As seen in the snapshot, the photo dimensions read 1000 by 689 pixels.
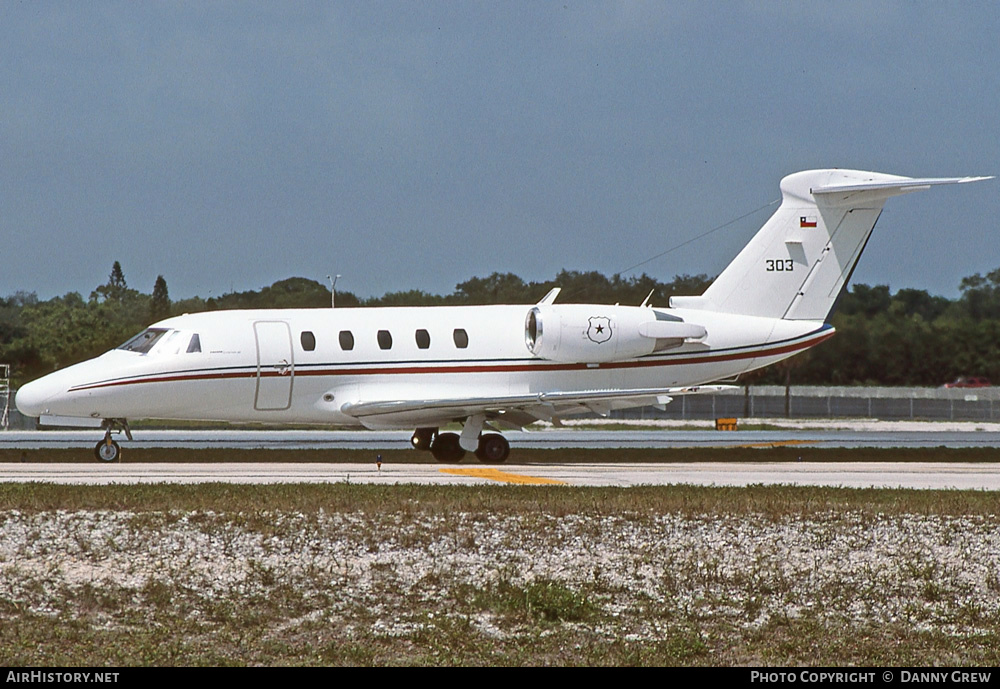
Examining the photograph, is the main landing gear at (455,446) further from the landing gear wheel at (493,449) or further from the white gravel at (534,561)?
the white gravel at (534,561)

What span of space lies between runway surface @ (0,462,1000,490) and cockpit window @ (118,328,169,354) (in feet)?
8.15

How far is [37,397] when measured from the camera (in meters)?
22.9

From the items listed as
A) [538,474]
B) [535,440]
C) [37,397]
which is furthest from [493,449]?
[37,397]

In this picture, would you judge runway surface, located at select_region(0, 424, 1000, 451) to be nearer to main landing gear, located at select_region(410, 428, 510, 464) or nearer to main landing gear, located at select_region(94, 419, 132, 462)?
main landing gear, located at select_region(410, 428, 510, 464)

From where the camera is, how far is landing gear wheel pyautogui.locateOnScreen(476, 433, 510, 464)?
24.8m

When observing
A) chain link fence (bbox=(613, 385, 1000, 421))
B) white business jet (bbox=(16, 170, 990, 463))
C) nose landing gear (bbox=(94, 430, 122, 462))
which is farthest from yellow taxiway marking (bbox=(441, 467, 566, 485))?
chain link fence (bbox=(613, 385, 1000, 421))

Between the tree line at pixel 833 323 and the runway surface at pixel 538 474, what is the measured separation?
10.6 m

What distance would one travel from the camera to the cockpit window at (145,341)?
23.9 m

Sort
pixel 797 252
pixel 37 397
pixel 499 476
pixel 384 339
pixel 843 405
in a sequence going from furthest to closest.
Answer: pixel 843 405
pixel 797 252
pixel 384 339
pixel 37 397
pixel 499 476

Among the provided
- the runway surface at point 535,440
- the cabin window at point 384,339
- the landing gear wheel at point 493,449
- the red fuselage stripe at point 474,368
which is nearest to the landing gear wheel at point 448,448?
the landing gear wheel at point 493,449

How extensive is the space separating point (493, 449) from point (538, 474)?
11.7ft

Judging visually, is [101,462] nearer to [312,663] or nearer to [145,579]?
[145,579]

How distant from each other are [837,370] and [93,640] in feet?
144
